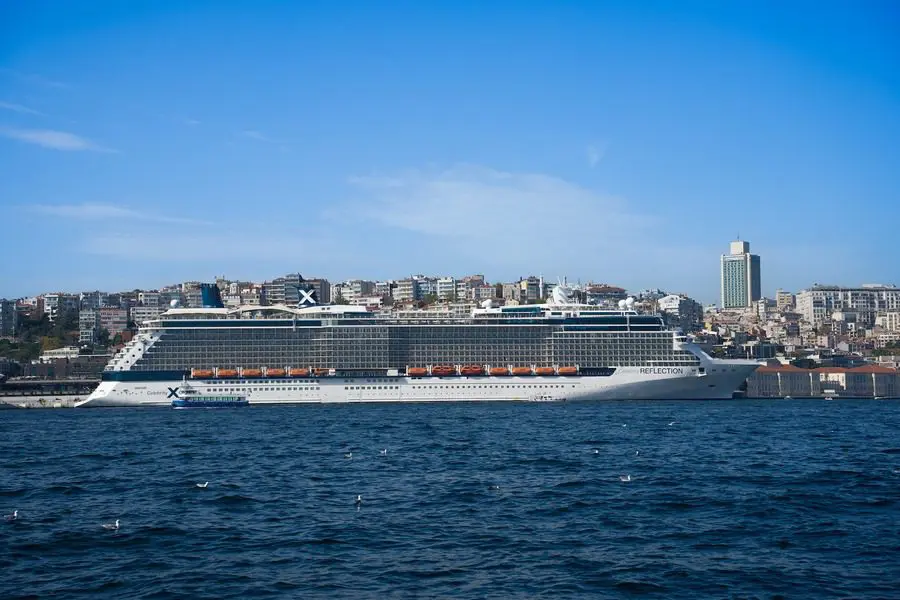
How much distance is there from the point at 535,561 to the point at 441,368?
50.3 metres

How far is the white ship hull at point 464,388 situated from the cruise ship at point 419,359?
68mm

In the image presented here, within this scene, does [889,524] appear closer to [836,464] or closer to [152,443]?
[836,464]

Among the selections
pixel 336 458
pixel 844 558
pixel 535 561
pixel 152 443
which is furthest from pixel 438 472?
pixel 152 443

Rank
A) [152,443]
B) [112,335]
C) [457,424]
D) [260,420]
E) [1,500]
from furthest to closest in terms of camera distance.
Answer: [112,335]
[260,420]
[457,424]
[152,443]
[1,500]

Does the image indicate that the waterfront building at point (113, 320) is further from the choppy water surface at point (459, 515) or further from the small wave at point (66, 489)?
the small wave at point (66, 489)

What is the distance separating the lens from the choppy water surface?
53.7ft

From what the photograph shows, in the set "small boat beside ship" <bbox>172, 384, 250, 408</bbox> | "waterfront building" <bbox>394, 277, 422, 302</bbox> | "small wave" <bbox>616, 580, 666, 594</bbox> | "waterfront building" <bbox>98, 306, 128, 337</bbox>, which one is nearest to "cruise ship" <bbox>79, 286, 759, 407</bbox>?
"small boat beside ship" <bbox>172, 384, 250, 408</bbox>

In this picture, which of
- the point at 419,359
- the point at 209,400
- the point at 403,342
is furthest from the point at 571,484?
the point at 403,342

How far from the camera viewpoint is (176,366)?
68750 mm

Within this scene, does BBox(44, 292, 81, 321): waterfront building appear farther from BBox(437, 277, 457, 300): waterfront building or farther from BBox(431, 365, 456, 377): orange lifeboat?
BBox(431, 365, 456, 377): orange lifeboat

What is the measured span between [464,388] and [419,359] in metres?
4.59

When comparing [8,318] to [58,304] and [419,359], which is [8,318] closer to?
[58,304]

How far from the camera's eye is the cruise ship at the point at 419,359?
6625cm

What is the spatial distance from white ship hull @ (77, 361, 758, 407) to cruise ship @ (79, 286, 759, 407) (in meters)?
0.07
